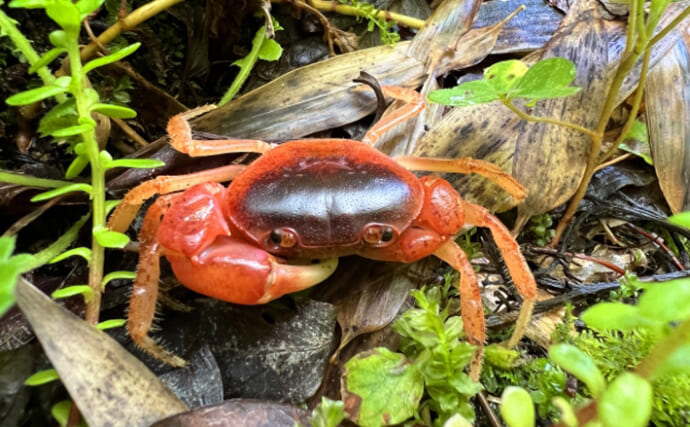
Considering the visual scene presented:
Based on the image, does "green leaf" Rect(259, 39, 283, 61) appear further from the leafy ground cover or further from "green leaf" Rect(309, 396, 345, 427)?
"green leaf" Rect(309, 396, 345, 427)

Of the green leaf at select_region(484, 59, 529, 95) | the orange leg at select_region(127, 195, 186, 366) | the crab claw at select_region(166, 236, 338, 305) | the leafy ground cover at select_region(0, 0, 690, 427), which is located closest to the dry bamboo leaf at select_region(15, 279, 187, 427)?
the leafy ground cover at select_region(0, 0, 690, 427)

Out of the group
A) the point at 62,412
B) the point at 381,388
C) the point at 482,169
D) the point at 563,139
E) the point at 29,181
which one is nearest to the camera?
the point at 62,412

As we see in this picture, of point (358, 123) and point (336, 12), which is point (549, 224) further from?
point (336, 12)

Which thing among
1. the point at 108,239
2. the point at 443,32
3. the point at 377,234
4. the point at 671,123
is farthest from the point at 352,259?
Answer: the point at 671,123

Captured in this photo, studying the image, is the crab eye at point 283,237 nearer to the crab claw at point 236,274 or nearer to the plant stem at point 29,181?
the crab claw at point 236,274

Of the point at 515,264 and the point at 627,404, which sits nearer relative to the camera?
the point at 627,404

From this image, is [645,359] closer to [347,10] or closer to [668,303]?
[668,303]
